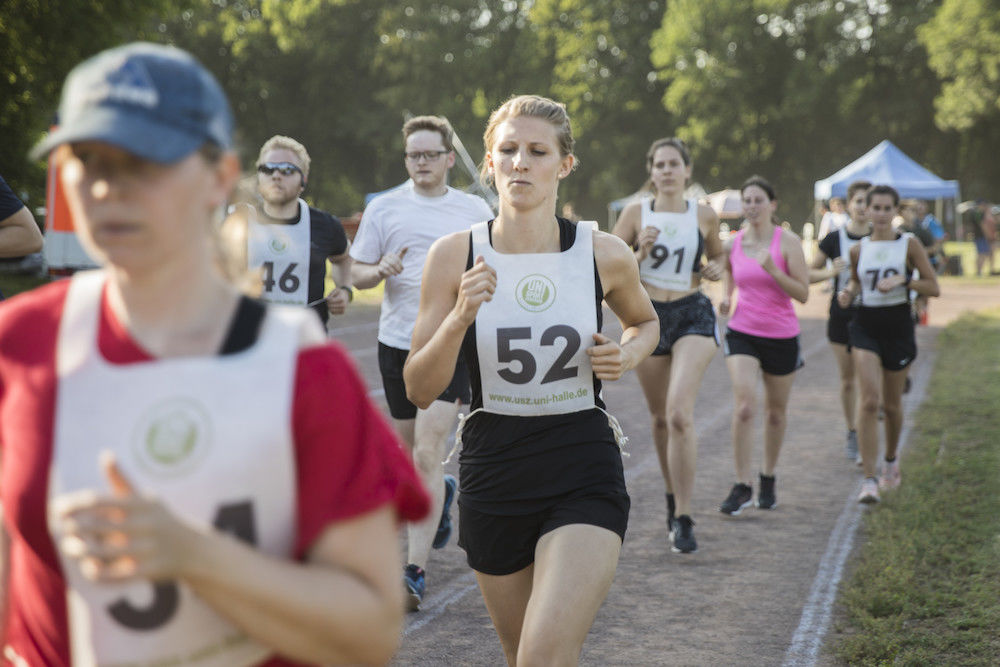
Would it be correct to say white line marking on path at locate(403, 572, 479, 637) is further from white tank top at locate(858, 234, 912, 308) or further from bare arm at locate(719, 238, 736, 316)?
white tank top at locate(858, 234, 912, 308)

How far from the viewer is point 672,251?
7.85 meters

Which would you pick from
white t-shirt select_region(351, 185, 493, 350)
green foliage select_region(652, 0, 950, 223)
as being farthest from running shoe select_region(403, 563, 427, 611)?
green foliage select_region(652, 0, 950, 223)

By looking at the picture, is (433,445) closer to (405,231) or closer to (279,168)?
(405,231)

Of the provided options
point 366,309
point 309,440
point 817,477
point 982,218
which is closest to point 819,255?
point 817,477

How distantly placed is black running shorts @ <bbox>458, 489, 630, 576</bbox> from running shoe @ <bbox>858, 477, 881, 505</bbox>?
489 centimetres

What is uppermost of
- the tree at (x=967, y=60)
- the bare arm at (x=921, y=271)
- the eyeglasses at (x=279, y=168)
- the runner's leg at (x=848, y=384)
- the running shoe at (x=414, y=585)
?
the tree at (x=967, y=60)

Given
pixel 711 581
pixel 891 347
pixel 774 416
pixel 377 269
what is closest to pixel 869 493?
pixel 774 416

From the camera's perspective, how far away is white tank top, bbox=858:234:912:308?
29.3 feet

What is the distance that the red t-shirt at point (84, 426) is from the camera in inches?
64.7

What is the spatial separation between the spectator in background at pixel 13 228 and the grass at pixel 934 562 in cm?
392

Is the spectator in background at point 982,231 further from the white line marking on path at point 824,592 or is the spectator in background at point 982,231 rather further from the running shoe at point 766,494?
the running shoe at point 766,494

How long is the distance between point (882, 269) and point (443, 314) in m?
5.76

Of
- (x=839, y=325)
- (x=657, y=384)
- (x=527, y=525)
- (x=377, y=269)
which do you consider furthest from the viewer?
(x=839, y=325)

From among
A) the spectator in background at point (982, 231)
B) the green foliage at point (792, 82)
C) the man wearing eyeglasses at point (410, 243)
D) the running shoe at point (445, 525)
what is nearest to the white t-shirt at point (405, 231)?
the man wearing eyeglasses at point (410, 243)
